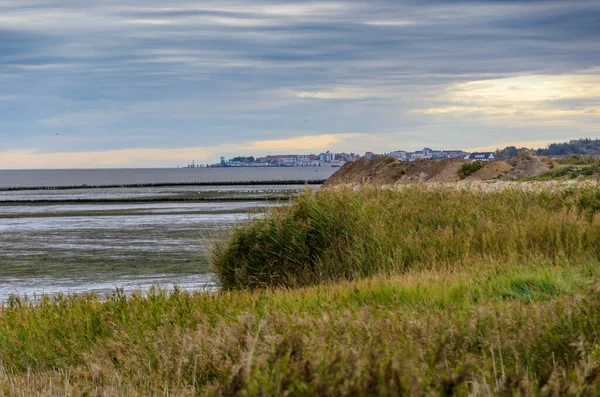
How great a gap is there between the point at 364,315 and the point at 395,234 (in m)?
7.67

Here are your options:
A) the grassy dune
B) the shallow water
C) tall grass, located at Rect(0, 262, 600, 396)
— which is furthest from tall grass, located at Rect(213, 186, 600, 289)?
tall grass, located at Rect(0, 262, 600, 396)

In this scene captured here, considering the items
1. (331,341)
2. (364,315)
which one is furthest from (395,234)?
(331,341)

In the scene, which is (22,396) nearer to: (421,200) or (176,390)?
(176,390)

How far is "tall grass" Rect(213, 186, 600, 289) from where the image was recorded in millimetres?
15219

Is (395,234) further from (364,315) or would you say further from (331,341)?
(331,341)

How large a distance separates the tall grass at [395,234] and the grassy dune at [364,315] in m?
0.04

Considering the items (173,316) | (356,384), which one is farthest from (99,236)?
(356,384)

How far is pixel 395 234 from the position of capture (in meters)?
16.2

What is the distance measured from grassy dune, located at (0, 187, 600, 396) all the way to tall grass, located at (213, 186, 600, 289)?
1.7 inches

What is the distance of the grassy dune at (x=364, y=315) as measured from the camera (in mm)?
4840

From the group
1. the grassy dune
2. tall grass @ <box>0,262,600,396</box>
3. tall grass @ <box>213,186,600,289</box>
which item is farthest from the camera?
tall grass @ <box>213,186,600,289</box>

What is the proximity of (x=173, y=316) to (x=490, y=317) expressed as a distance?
12.7ft

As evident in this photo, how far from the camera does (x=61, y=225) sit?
43875 mm

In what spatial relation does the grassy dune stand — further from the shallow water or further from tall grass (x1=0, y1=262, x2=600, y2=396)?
the shallow water
